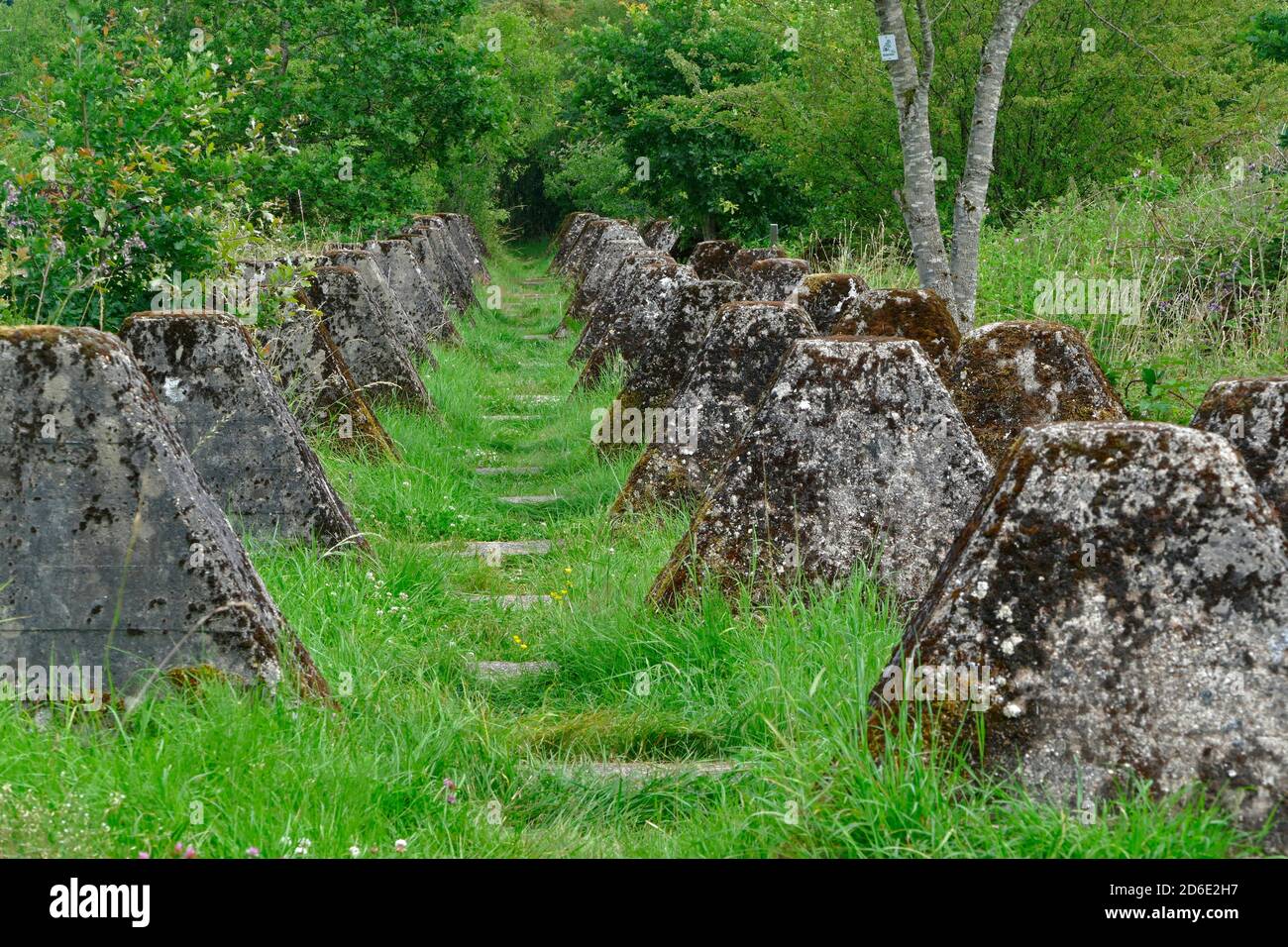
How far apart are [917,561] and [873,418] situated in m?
0.54

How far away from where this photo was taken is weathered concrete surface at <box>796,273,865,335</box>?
8.81m

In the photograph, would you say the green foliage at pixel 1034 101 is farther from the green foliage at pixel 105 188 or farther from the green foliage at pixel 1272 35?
the green foliage at pixel 105 188

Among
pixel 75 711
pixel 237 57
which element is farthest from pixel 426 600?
pixel 237 57

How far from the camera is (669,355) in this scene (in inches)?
368

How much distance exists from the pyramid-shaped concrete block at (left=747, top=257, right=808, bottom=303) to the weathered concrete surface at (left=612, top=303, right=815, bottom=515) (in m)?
3.91

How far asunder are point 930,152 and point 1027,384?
17.8ft

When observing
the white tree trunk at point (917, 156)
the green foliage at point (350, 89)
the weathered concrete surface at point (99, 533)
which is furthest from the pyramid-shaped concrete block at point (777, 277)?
the green foliage at point (350, 89)

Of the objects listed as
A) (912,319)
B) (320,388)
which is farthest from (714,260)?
(912,319)

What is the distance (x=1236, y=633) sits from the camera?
2.87 metres

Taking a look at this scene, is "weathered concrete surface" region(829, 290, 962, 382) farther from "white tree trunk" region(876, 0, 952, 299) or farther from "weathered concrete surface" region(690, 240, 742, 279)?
"weathered concrete surface" region(690, 240, 742, 279)

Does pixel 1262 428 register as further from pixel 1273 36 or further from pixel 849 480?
pixel 1273 36

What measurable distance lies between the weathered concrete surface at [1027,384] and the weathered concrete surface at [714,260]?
10990mm

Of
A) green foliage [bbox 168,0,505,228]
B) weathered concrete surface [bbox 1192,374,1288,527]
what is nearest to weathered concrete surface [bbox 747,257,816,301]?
weathered concrete surface [bbox 1192,374,1288,527]

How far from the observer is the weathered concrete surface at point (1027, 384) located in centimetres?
527
